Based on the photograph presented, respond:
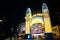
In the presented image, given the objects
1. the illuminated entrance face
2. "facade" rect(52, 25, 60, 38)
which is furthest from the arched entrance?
"facade" rect(52, 25, 60, 38)

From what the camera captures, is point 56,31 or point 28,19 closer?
point 56,31

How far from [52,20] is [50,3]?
220 millimetres

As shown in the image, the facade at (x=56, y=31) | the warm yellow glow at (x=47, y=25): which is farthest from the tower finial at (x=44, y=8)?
the facade at (x=56, y=31)

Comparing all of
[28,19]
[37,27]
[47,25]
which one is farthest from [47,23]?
[28,19]

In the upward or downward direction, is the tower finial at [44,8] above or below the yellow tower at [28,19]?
above

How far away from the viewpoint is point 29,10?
4.65 feet

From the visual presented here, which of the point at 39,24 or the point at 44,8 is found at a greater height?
the point at 44,8

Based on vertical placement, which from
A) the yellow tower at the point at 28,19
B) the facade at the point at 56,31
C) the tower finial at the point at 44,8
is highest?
the tower finial at the point at 44,8

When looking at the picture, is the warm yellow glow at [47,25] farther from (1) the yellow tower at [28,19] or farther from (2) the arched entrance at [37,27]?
(1) the yellow tower at [28,19]

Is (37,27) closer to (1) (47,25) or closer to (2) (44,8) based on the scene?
(1) (47,25)

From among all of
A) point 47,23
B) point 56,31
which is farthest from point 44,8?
point 56,31

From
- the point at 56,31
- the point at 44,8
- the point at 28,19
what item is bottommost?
the point at 56,31

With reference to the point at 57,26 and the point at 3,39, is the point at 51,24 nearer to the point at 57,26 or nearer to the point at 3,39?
the point at 57,26

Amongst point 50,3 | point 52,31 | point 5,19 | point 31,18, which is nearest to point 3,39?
point 5,19
